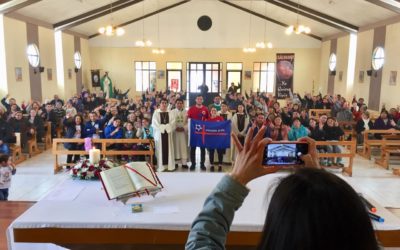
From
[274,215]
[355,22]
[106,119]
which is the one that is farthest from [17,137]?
[355,22]

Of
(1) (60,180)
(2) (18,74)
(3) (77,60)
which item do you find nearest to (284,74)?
(3) (77,60)

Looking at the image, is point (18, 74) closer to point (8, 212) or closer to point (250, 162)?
point (8, 212)

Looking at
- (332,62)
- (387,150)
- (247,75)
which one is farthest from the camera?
(247,75)

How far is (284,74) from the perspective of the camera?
65.9 ft

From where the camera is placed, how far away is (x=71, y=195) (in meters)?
2.98

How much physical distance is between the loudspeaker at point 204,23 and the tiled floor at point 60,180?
1288 cm

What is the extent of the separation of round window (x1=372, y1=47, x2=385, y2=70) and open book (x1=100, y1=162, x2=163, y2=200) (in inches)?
491

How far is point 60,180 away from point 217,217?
675 centimetres

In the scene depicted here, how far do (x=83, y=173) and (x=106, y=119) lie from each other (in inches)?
220

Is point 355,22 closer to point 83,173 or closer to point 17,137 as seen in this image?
point 17,137

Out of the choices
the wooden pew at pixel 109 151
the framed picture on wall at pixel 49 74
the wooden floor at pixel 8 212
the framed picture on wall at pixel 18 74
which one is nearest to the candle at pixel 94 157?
the wooden floor at pixel 8 212

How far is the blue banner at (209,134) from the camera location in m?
7.64

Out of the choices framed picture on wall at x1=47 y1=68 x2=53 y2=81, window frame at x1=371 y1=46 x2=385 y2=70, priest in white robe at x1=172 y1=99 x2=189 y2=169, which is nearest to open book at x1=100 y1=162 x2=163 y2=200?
priest in white robe at x1=172 y1=99 x2=189 y2=169

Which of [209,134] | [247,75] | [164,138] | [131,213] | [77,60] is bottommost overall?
[164,138]
